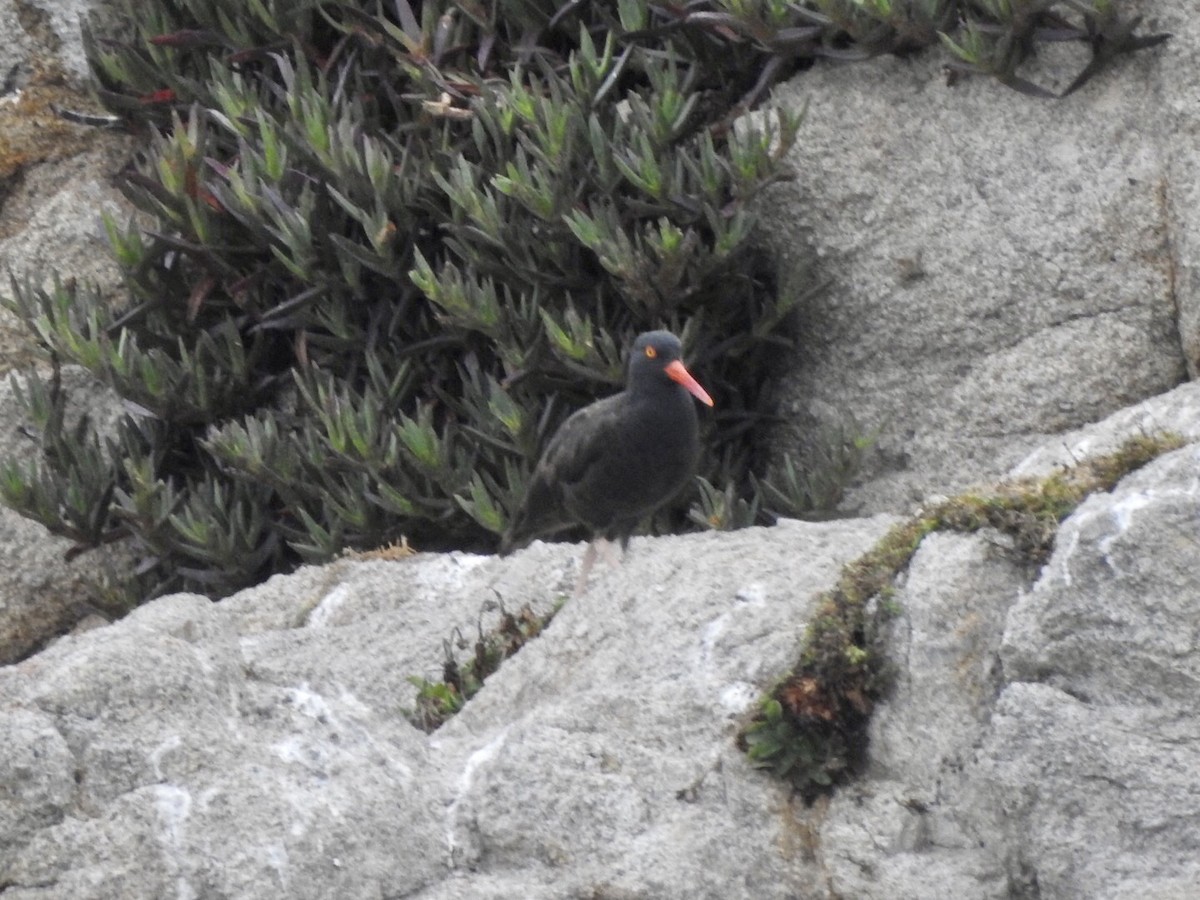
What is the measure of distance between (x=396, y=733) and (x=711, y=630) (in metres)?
1.07

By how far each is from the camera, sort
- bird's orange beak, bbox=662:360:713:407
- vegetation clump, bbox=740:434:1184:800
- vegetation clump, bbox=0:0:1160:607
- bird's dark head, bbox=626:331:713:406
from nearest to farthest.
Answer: vegetation clump, bbox=740:434:1184:800 < bird's orange beak, bbox=662:360:713:407 < bird's dark head, bbox=626:331:713:406 < vegetation clump, bbox=0:0:1160:607

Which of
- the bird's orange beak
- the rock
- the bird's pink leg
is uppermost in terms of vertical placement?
the rock

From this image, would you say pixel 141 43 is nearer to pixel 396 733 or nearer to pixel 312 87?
pixel 312 87

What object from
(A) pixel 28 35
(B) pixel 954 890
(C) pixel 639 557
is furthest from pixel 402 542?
(A) pixel 28 35

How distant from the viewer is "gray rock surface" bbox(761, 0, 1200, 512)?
26.1 ft

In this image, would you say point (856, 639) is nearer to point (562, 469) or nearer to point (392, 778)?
point (392, 778)

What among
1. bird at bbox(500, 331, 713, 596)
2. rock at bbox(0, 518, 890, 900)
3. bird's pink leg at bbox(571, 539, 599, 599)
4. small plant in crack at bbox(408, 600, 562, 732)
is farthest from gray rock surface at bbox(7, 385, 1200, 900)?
bird at bbox(500, 331, 713, 596)

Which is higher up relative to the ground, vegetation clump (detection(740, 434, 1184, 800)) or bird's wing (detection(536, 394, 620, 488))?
vegetation clump (detection(740, 434, 1184, 800))

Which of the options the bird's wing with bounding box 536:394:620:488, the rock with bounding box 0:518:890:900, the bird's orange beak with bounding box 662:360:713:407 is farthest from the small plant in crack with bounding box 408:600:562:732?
the bird's orange beak with bounding box 662:360:713:407

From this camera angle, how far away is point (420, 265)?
8227 millimetres

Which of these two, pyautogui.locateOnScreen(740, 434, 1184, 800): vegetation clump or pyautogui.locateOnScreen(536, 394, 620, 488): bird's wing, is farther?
pyautogui.locateOnScreen(536, 394, 620, 488): bird's wing

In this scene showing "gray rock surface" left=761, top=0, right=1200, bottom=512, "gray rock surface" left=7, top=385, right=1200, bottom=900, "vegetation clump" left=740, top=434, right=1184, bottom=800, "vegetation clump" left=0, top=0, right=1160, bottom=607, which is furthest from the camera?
"vegetation clump" left=0, top=0, right=1160, bottom=607

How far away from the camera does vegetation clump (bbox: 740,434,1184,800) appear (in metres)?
4.91

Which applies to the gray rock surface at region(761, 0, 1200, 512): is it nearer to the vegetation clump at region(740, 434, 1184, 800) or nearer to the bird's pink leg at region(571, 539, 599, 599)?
the bird's pink leg at region(571, 539, 599, 599)
